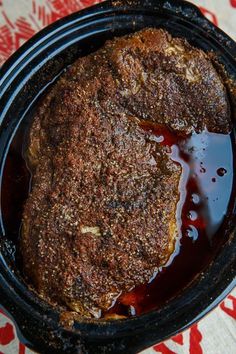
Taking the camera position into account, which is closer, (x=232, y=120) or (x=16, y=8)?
(x=232, y=120)

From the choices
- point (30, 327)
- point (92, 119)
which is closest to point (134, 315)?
point (30, 327)

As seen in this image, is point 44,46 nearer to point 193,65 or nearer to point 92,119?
point 92,119

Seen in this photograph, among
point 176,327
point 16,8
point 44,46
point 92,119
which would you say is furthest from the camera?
point 16,8

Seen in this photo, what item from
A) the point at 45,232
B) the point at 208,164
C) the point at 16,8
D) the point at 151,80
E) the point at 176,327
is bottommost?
the point at 176,327

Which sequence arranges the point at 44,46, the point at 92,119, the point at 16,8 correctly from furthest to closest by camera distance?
the point at 16,8 < the point at 44,46 < the point at 92,119

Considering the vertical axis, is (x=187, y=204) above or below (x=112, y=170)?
below

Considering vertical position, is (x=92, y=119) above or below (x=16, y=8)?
below
